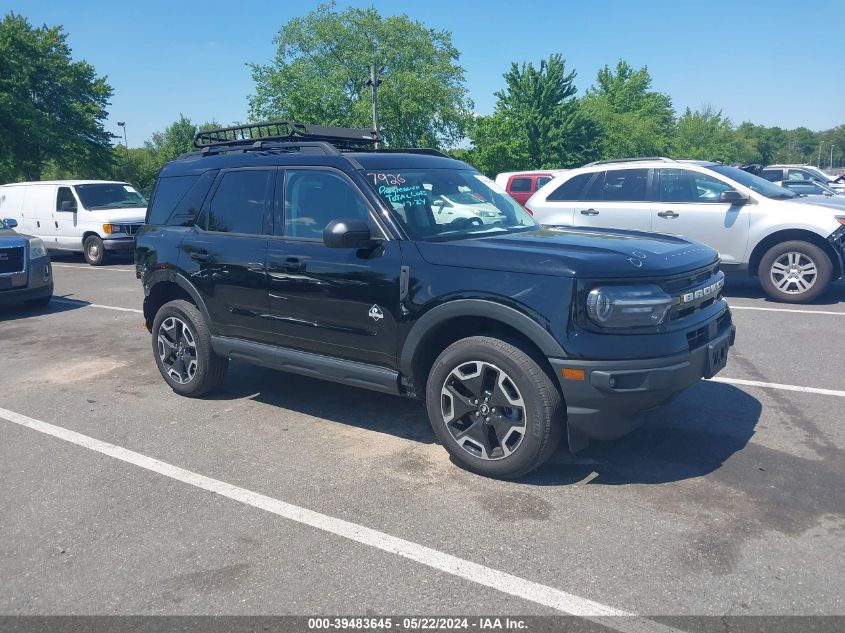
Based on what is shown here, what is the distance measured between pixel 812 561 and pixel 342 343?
2859 millimetres

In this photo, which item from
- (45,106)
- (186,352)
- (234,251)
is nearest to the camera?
(234,251)

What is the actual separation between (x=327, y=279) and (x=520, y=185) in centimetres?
1621

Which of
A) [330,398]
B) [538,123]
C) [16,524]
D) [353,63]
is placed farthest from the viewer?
[353,63]

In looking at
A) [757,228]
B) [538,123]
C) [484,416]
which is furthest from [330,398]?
[538,123]

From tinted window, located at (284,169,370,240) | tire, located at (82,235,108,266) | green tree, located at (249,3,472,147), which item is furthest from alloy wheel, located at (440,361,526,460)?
green tree, located at (249,3,472,147)

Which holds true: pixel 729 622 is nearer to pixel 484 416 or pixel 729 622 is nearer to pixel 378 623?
pixel 378 623

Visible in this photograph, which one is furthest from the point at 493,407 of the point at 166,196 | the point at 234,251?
the point at 166,196

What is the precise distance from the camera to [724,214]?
9.31 m

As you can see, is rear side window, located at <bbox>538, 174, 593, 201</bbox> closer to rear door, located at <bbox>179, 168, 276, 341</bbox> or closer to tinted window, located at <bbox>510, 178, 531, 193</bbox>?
rear door, located at <bbox>179, 168, 276, 341</bbox>

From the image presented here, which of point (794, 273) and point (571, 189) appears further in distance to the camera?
point (571, 189)

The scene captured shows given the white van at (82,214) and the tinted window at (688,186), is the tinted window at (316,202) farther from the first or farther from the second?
the white van at (82,214)

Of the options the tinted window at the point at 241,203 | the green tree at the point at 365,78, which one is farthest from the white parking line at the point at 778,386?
the green tree at the point at 365,78

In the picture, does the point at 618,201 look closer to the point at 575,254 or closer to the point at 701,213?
the point at 701,213

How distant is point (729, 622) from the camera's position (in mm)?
2715
